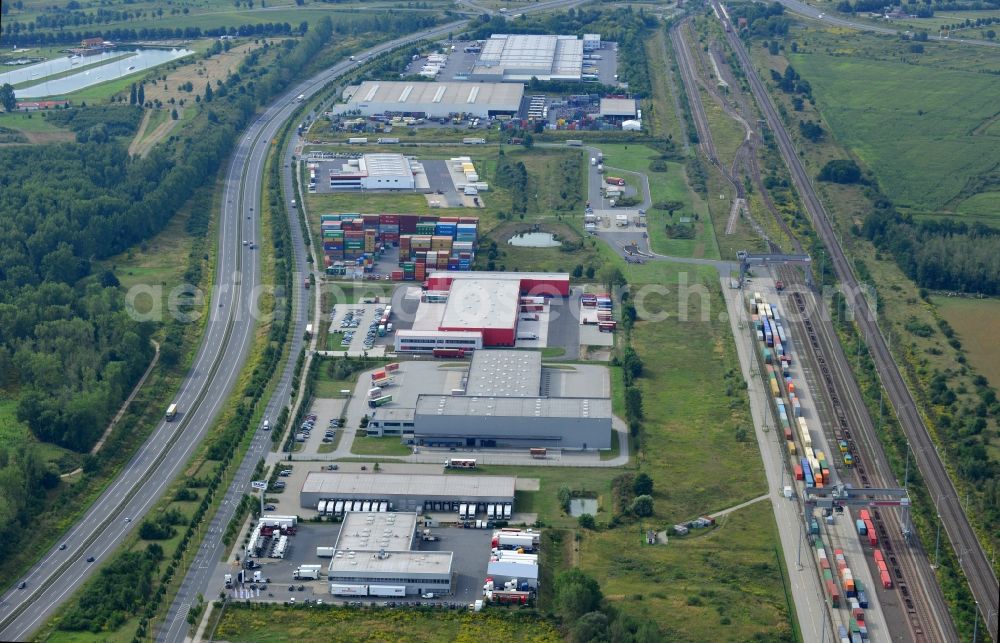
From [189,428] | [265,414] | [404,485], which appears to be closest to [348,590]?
[404,485]

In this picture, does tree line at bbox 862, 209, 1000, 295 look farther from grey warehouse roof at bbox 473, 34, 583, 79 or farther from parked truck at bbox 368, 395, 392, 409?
grey warehouse roof at bbox 473, 34, 583, 79

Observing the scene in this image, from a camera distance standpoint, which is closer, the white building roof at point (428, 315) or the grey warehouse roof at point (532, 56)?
the white building roof at point (428, 315)

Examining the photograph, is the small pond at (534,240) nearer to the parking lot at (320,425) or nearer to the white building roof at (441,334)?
the white building roof at (441,334)

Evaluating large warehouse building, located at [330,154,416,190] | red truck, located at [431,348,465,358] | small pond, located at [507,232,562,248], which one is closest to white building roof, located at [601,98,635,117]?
large warehouse building, located at [330,154,416,190]

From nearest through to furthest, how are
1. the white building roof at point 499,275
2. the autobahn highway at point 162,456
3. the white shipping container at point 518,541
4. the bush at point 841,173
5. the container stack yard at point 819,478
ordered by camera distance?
the container stack yard at point 819,478 < the autobahn highway at point 162,456 < the white shipping container at point 518,541 < the white building roof at point 499,275 < the bush at point 841,173

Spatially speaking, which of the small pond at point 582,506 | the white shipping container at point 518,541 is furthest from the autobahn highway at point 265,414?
the small pond at point 582,506

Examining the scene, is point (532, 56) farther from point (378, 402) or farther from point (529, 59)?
point (378, 402)

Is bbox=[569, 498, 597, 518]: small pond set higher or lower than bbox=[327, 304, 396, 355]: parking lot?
higher

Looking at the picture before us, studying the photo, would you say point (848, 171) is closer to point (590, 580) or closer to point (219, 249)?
point (219, 249)

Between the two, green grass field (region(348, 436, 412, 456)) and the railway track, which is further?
green grass field (region(348, 436, 412, 456))
